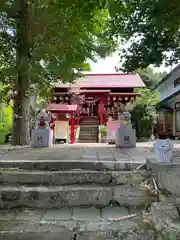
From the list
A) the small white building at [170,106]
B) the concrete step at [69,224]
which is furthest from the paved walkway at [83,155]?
the small white building at [170,106]

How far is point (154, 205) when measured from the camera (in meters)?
2.68

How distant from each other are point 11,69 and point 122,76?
14989mm

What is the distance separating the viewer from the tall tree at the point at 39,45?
8961 millimetres

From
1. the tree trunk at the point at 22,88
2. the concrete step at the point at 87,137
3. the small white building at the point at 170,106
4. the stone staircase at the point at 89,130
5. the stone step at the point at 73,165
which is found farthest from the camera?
the small white building at the point at 170,106

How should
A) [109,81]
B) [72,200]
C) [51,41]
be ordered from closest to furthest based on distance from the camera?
[72,200] → [51,41] → [109,81]

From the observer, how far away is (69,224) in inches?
103

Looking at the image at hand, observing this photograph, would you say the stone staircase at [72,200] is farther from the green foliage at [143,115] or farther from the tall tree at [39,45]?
the green foliage at [143,115]

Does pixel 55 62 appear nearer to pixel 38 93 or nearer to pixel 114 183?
pixel 38 93

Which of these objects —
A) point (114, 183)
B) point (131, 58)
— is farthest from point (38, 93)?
point (114, 183)

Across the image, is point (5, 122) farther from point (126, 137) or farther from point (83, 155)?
point (83, 155)

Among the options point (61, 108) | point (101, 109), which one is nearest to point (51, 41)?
point (61, 108)

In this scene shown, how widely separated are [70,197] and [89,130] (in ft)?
53.6

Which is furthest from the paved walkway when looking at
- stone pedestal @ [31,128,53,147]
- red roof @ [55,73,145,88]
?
red roof @ [55,73,145,88]

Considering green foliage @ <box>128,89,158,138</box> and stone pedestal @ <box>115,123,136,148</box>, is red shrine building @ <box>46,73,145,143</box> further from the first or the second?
stone pedestal @ <box>115,123,136,148</box>
